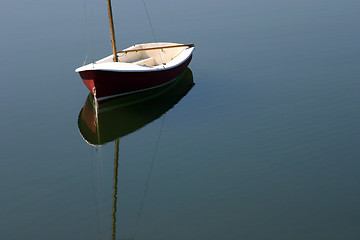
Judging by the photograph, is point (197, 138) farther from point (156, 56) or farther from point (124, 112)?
point (156, 56)

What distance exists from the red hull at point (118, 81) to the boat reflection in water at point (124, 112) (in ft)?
1.63

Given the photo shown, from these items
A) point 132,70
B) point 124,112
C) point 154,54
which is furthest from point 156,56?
point 124,112

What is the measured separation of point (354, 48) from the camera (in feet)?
113

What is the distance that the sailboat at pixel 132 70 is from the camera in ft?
86.8

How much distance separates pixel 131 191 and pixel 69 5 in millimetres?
30082

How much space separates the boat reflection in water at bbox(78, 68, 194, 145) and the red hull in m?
0.50

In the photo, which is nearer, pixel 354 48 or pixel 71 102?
pixel 71 102

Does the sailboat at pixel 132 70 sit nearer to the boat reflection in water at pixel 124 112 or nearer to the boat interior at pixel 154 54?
the boat interior at pixel 154 54

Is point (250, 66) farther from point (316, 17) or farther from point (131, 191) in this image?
point (131, 191)

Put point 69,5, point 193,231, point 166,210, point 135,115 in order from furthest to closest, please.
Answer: point 69,5
point 135,115
point 166,210
point 193,231

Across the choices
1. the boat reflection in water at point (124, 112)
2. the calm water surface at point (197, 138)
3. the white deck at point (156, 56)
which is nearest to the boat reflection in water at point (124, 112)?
the boat reflection in water at point (124, 112)

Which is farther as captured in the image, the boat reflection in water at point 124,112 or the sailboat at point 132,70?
the sailboat at point 132,70

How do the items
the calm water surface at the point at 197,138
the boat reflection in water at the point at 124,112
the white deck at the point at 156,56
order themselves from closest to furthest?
1. the calm water surface at the point at 197,138
2. the boat reflection in water at the point at 124,112
3. the white deck at the point at 156,56


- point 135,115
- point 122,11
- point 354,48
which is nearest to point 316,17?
point 354,48
